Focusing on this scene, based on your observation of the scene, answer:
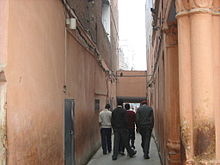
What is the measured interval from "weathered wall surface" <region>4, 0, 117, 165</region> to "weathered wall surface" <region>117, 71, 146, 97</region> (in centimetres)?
1866

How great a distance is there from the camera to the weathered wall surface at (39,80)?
3.95 metres

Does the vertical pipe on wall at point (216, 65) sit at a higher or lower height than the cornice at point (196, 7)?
lower

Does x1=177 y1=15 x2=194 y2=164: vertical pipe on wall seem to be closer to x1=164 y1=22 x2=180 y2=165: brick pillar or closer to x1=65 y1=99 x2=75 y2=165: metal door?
x1=164 y1=22 x2=180 y2=165: brick pillar

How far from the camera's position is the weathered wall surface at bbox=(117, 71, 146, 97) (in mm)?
26922

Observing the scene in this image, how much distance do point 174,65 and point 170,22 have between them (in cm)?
84

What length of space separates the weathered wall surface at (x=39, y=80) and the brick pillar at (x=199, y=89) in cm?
197

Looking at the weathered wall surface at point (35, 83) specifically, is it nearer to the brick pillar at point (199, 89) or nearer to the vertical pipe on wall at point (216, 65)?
the brick pillar at point (199, 89)

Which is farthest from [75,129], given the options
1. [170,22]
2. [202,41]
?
[202,41]

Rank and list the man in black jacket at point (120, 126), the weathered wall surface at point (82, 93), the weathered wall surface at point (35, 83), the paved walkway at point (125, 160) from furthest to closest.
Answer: the man in black jacket at point (120, 126) < the paved walkway at point (125, 160) < the weathered wall surface at point (82, 93) < the weathered wall surface at point (35, 83)

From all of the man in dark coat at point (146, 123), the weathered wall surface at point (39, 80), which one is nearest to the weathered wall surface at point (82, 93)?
the weathered wall surface at point (39, 80)

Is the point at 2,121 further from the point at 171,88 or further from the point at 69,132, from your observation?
the point at 171,88

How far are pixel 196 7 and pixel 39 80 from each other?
2348 millimetres

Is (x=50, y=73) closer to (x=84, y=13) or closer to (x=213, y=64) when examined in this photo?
(x=213, y=64)

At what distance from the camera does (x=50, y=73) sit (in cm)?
568
